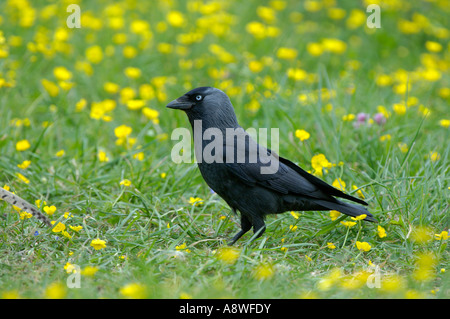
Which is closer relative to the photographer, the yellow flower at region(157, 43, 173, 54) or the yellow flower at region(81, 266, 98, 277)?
the yellow flower at region(81, 266, 98, 277)

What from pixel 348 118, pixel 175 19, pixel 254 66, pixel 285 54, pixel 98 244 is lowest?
pixel 98 244

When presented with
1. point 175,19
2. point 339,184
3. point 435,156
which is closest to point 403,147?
point 435,156

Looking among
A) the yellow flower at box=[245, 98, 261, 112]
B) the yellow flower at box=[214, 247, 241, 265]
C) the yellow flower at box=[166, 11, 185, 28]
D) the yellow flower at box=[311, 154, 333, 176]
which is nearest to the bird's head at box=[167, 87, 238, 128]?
the yellow flower at box=[311, 154, 333, 176]

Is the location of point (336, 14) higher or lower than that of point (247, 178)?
higher

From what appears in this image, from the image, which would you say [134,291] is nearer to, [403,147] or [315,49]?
[403,147]

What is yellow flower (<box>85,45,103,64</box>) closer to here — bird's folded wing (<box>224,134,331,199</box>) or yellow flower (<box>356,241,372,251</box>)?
bird's folded wing (<box>224,134,331,199</box>)

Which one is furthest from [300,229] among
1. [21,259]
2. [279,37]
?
[279,37]

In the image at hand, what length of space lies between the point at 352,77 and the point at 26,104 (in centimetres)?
334

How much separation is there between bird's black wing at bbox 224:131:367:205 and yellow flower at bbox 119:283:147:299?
1069mm

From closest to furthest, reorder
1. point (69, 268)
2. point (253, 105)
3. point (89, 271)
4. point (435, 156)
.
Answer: point (89, 271) < point (69, 268) < point (435, 156) < point (253, 105)

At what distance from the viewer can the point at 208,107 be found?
3854 millimetres

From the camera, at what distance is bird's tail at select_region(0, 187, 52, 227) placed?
3.52 meters

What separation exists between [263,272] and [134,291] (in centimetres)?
71
